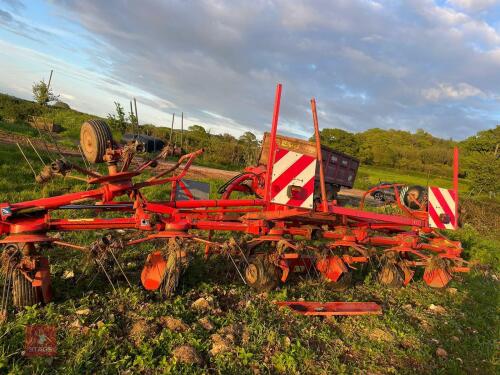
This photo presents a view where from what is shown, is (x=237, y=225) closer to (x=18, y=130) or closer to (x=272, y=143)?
(x=272, y=143)

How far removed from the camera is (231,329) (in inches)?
130

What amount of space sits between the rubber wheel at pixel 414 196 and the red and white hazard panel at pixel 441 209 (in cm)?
39

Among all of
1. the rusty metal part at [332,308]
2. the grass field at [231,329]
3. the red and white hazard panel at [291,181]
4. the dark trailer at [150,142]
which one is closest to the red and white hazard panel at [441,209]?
the grass field at [231,329]

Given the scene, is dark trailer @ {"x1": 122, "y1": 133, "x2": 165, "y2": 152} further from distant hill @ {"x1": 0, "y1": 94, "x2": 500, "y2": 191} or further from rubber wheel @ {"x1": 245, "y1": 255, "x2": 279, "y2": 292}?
rubber wheel @ {"x1": 245, "y1": 255, "x2": 279, "y2": 292}

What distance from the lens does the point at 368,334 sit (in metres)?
3.69

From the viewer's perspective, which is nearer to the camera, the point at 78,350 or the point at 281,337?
the point at 78,350

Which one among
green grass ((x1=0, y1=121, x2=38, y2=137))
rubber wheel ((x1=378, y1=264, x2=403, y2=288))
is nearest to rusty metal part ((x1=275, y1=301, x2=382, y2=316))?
rubber wheel ((x1=378, y1=264, x2=403, y2=288))

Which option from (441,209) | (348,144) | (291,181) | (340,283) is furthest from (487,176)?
(291,181)

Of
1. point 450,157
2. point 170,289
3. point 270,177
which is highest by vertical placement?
point 450,157

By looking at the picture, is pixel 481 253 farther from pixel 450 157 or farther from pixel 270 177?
pixel 450 157

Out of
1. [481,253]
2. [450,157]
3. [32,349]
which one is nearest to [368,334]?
[32,349]

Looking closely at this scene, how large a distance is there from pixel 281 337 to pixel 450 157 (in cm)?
5491

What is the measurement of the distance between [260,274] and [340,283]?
1204mm

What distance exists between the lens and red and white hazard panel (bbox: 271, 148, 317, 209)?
4.21 meters
